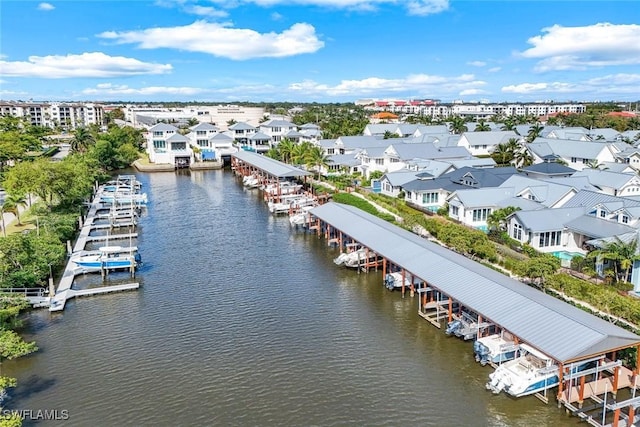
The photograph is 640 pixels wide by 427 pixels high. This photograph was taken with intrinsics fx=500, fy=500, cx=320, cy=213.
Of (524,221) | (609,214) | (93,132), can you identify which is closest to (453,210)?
(524,221)

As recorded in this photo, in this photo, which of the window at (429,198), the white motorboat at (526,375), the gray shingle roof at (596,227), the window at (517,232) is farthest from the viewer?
the window at (429,198)

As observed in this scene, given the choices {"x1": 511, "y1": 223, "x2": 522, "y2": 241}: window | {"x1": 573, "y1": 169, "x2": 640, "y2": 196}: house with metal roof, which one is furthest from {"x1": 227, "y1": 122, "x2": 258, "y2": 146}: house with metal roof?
{"x1": 511, "y1": 223, "x2": 522, "y2": 241}: window

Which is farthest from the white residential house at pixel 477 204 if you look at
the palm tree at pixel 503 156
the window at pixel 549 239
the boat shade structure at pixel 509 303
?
the palm tree at pixel 503 156

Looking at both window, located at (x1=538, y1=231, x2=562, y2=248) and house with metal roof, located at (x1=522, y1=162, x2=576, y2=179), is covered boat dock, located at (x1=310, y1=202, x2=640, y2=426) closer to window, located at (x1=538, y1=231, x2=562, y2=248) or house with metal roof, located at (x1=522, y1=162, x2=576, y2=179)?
window, located at (x1=538, y1=231, x2=562, y2=248)

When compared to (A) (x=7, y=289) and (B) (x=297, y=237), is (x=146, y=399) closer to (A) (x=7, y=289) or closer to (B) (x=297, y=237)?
(A) (x=7, y=289)

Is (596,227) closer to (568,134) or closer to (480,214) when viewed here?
(480,214)

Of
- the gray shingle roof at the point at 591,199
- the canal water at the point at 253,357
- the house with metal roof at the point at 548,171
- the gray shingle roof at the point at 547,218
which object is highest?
the house with metal roof at the point at 548,171

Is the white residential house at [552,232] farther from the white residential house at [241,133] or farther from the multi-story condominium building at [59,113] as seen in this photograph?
the multi-story condominium building at [59,113]
